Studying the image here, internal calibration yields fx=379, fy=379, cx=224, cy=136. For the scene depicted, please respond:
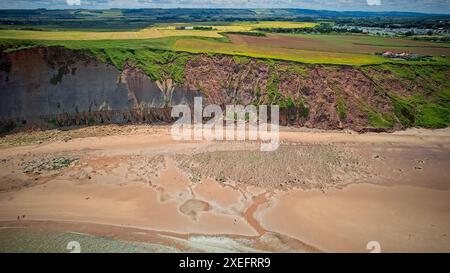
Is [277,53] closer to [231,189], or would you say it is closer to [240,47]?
[240,47]

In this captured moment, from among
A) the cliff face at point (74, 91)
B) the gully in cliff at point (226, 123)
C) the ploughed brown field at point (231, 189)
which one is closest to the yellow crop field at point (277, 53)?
the gully in cliff at point (226, 123)

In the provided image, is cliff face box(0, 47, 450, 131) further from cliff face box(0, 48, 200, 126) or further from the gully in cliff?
the gully in cliff

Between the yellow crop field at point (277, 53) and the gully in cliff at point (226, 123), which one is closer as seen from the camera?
the gully in cliff at point (226, 123)

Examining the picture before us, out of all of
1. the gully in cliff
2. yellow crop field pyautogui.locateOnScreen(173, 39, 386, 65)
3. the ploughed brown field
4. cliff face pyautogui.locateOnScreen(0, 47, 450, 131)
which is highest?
yellow crop field pyautogui.locateOnScreen(173, 39, 386, 65)

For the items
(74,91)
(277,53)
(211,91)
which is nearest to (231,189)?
(211,91)

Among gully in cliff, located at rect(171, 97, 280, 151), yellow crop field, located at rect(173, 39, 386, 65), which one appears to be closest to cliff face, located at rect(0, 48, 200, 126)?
gully in cliff, located at rect(171, 97, 280, 151)

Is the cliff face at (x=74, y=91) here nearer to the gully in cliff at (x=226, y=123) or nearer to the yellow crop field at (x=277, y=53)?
the gully in cliff at (x=226, y=123)

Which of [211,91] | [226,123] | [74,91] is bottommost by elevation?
[226,123]
